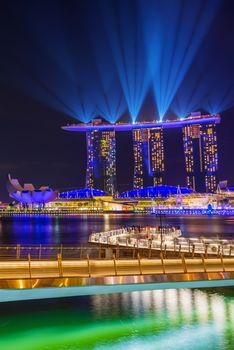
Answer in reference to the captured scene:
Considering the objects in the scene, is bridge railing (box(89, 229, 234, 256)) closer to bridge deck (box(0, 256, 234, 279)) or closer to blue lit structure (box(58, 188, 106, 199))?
bridge deck (box(0, 256, 234, 279))

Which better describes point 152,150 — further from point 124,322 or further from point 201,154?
point 124,322

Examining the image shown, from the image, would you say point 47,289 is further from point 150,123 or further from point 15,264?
point 150,123

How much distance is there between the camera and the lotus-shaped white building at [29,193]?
148863 mm

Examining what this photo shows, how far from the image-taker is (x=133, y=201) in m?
A: 158

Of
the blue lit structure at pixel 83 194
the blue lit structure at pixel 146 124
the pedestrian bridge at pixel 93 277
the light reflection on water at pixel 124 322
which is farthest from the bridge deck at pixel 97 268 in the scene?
the blue lit structure at pixel 146 124

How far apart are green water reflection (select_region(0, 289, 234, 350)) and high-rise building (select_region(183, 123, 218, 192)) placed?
15997 cm

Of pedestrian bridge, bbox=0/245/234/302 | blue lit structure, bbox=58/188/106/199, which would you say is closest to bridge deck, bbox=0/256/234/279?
pedestrian bridge, bbox=0/245/234/302

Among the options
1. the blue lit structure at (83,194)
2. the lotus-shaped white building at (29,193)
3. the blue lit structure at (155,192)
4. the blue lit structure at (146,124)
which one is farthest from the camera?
the blue lit structure at (146,124)

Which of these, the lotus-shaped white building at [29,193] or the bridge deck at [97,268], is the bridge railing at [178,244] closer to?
the bridge deck at [97,268]

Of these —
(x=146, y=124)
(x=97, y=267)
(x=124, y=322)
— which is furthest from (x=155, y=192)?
(x=97, y=267)

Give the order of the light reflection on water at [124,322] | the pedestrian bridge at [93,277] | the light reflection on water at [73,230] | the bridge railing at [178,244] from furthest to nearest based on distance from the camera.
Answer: the light reflection on water at [73,230] → the bridge railing at [178,244] → the light reflection on water at [124,322] → the pedestrian bridge at [93,277]

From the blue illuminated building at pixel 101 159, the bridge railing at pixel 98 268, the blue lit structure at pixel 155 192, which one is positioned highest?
the blue illuminated building at pixel 101 159

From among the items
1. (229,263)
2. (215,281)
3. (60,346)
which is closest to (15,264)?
(60,346)

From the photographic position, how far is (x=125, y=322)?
13172 mm
